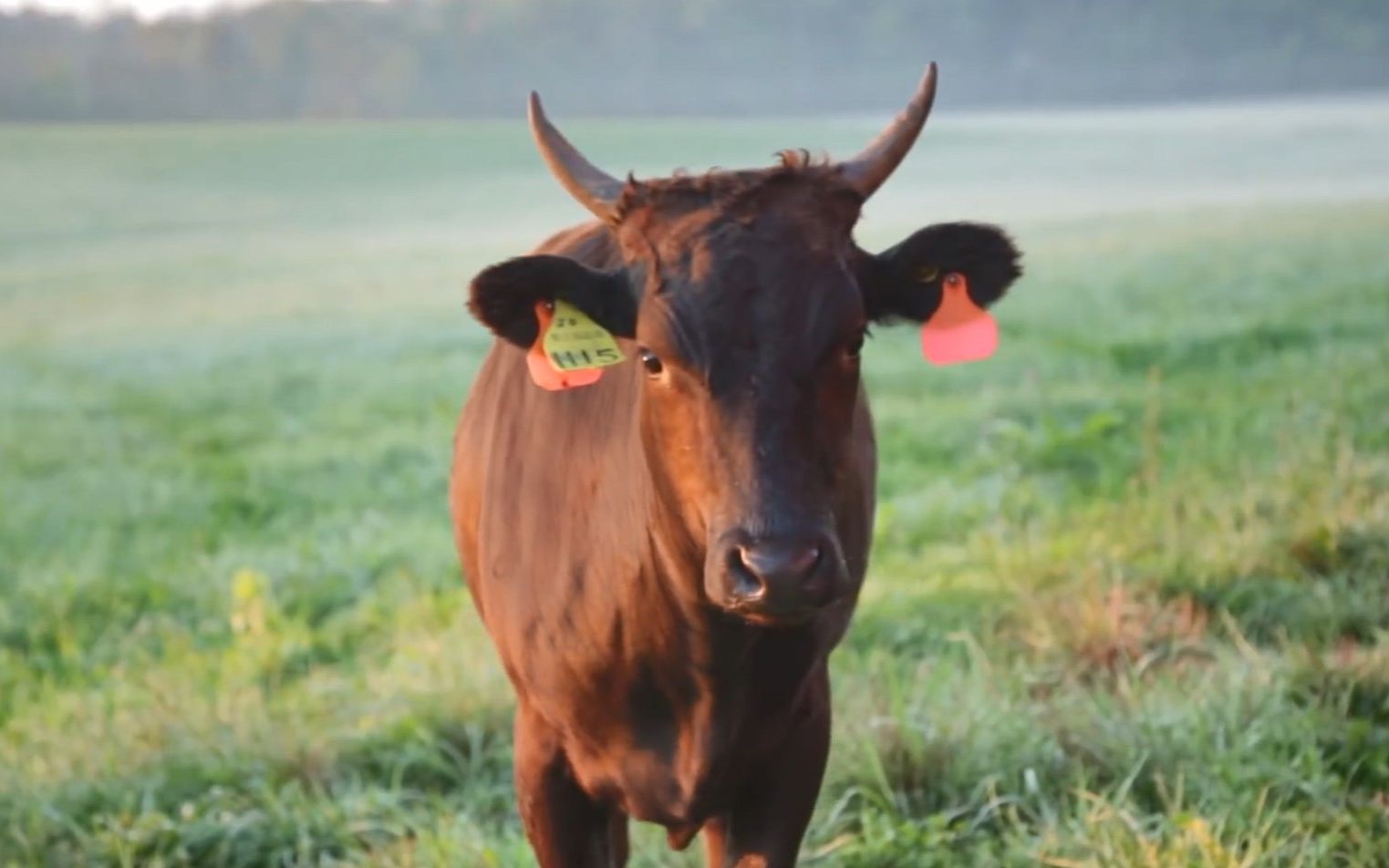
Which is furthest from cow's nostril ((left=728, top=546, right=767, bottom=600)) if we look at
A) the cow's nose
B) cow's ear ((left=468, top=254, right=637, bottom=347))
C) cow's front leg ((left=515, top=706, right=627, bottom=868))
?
cow's front leg ((left=515, top=706, right=627, bottom=868))

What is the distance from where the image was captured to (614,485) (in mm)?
3320

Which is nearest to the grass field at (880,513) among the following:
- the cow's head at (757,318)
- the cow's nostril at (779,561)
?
the cow's head at (757,318)

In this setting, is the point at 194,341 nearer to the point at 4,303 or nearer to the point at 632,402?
the point at 4,303

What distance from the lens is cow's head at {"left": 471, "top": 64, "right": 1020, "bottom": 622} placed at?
8.73 ft

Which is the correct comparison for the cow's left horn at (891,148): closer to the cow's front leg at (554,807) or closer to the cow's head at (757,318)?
the cow's head at (757,318)

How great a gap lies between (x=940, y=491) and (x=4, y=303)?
23.2ft

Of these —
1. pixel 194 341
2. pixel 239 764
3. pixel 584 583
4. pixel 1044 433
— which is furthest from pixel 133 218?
pixel 584 583

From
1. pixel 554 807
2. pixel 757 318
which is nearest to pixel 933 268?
pixel 757 318

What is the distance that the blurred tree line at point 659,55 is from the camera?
11594 millimetres

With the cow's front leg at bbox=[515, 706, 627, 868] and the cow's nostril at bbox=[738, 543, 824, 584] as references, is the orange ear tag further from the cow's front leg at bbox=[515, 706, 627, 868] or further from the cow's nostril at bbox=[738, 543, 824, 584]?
the cow's front leg at bbox=[515, 706, 627, 868]

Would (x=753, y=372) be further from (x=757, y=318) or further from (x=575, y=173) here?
(x=575, y=173)

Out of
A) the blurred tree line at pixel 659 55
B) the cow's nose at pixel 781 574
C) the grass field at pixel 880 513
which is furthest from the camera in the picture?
the blurred tree line at pixel 659 55

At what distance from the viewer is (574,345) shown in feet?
10.4

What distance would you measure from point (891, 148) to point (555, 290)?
27.4 inches
